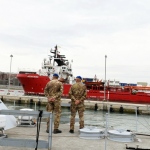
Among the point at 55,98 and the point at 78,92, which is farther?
the point at 78,92

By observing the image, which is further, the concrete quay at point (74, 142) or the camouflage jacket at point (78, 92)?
the camouflage jacket at point (78, 92)

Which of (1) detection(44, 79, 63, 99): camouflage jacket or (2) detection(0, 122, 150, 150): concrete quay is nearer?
(2) detection(0, 122, 150, 150): concrete quay

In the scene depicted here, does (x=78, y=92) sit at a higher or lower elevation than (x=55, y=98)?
higher

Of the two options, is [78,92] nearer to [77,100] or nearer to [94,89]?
[77,100]

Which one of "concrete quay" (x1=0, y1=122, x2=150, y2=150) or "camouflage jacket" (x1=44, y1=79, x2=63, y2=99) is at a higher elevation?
"camouflage jacket" (x1=44, y1=79, x2=63, y2=99)

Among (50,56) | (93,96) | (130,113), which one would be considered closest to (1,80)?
(50,56)

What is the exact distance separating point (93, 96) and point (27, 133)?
1399 inches

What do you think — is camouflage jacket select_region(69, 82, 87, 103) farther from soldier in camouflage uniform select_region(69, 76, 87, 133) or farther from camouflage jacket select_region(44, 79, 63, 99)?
camouflage jacket select_region(44, 79, 63, 99)

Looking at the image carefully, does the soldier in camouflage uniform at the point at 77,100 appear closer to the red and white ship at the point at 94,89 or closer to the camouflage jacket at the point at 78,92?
the camouflage jacket at the point at 78,92

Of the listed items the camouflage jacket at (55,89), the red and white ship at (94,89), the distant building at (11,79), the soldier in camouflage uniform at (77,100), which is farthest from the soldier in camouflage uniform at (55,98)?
the distant building at (11,79)

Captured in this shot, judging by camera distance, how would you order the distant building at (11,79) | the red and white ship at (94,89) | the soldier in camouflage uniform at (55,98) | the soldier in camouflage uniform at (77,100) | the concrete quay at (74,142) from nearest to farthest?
the concrete quay at (74,142)
the soldier in camouflage uniform at (55,98)
the soldier in camouflage uniform at (77,100)
the red and white ship at (94,89)
the distant building at (11,79)

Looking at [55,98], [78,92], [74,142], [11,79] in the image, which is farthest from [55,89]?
[11,79]

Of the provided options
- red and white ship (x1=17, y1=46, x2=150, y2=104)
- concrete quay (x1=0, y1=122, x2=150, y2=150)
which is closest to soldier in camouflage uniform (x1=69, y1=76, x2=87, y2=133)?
concrete quay (x1=0, y1=122, x2=150, y2=150)

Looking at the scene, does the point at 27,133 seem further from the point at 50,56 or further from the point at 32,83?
the point at 50,56
